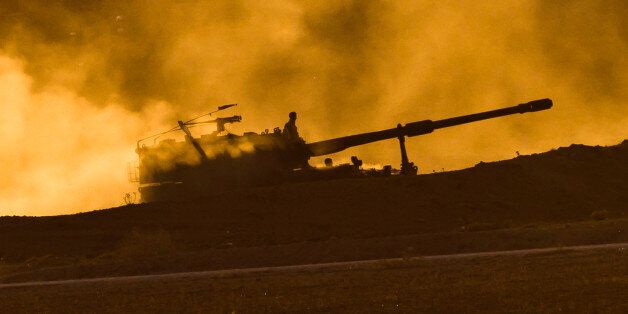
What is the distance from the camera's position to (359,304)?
18.6m

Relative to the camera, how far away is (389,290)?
20.6 m

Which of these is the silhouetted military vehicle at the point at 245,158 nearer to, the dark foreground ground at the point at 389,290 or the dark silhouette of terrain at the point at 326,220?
the dark silhouette of terrain at the point at 326,220

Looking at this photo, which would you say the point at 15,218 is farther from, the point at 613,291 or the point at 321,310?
the point at 613,291

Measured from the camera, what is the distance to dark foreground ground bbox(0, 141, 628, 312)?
20891mm

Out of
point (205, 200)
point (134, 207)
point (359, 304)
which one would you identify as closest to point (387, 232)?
point (205, 200)

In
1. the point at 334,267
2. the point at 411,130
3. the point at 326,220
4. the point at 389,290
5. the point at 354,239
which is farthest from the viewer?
the point at 411,130

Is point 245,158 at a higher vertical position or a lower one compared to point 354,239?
higher

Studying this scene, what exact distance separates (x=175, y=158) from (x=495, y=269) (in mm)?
23528

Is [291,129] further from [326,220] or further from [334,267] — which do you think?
[334,267]

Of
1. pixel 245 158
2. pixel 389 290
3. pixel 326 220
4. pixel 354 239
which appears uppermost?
pixel 245 158

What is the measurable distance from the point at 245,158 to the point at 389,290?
24186 millimetres

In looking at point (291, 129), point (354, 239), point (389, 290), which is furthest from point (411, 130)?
point (389, 290)

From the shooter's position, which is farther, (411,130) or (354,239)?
(411,130)

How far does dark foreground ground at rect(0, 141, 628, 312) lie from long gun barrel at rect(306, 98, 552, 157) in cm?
208
